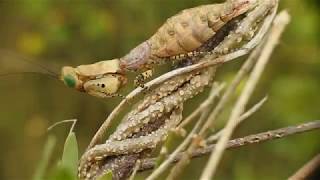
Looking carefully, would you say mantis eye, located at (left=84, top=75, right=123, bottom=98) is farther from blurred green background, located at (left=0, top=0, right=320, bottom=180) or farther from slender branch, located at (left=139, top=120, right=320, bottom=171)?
blurred green background, located at (left=0, top=0, right=320, bottom=180)

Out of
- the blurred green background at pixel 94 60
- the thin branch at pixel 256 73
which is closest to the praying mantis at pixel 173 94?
the thin branch at pixel 256 73

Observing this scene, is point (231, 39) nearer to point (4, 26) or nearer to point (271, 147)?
point (271, 147)

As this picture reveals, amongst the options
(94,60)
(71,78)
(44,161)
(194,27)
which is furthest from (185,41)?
(94,60)

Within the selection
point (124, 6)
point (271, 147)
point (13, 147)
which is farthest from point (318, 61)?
point (13, 147)

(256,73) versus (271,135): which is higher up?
(256,73)

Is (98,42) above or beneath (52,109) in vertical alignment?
above

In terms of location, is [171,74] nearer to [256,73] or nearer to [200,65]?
[200,65]

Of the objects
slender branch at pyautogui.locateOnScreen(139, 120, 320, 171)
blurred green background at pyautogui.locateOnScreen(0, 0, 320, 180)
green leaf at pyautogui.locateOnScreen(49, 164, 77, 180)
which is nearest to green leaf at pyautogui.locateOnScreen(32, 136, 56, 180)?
green leaf at pyautogui.locateOnScreen(49, 164, 77, 180)
